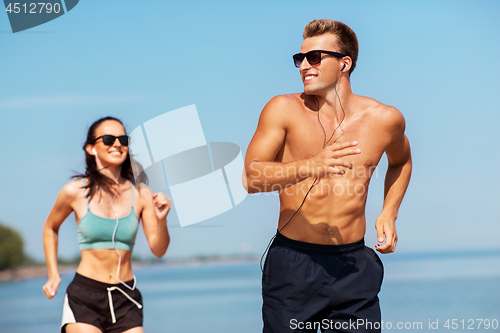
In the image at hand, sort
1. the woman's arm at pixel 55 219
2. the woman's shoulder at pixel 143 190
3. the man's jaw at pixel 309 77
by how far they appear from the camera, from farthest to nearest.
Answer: the woman's shoulder at pixel 143 190 → the woman's arm at pixel 55 219 → the man's jaw at pixel 309 77

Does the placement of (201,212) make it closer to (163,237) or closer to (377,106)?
(163,237)

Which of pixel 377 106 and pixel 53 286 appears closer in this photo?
pixel 377 106

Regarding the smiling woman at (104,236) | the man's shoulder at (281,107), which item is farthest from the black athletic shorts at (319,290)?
the smiling woman at (104,236)

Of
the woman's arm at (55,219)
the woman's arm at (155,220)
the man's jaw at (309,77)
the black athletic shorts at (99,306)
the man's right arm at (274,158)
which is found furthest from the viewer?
the woman's arm at (55,219)

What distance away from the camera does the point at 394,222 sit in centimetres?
322

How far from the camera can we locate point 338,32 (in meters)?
3.16

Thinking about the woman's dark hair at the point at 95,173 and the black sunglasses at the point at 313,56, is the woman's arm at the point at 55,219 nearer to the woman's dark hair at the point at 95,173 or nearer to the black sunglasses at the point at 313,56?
the woman's dark hair at the point at 95,173

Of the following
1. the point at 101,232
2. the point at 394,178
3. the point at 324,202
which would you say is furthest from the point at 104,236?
the point at 394,178

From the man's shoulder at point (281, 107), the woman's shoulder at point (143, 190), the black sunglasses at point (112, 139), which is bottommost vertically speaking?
the woman's shoulder at point (143, 190)

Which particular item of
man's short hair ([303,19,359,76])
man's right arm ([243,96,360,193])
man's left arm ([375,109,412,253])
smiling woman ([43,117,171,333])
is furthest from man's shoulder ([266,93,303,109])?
smiling woman ([43,117,171,333])

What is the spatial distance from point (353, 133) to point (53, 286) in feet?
8.03

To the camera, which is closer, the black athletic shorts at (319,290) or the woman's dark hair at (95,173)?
the black athletic shorts at (319,290)

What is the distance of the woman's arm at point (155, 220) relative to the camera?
3594mm

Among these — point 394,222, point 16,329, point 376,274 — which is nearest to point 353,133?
point 394,222
